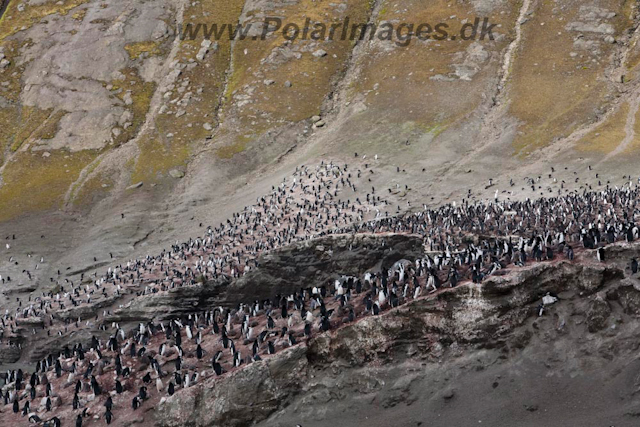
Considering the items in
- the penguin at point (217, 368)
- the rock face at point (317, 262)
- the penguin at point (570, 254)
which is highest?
the penguin at point (570, 254)

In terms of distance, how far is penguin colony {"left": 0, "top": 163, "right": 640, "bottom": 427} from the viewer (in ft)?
96.0

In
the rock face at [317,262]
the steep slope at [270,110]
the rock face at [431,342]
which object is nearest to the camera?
the rock face at [431,342]

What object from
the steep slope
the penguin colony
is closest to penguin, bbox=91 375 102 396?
the penguin colony

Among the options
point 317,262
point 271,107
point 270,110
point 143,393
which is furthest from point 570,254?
point 271,107

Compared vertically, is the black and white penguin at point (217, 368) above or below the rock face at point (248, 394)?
above

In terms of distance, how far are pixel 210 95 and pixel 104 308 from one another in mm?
67037

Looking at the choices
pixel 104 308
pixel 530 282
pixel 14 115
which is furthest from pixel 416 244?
pixel 14 115

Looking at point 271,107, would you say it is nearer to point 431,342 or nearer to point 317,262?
point 317,262

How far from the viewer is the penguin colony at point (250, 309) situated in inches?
1152

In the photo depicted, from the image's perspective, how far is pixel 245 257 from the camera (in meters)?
58.6

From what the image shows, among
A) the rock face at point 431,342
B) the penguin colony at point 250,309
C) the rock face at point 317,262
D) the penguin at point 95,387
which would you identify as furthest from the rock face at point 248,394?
the rock face at point 317,262

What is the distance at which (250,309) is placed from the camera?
37.8 metres

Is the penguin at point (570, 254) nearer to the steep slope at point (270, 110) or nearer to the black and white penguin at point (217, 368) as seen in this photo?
the black and white penguin at point (217, 368)

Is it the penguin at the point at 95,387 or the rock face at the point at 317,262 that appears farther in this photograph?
the rock face at the point at 317,262
